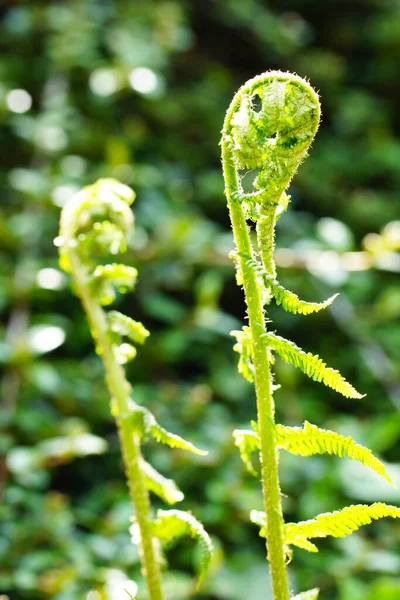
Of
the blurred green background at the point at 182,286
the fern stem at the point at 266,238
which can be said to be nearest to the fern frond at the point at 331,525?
the fern stem at the point at 266,238

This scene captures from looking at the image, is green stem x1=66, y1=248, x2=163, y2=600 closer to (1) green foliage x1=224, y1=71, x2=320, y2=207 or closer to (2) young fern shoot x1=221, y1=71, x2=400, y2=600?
(2) young fern shoot x1=221, y1=71, x2=400, y2=600

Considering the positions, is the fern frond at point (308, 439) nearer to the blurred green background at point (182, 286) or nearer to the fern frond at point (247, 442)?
the fern frond at point (247, 442)

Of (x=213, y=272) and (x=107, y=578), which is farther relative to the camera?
(x=213, y=272)

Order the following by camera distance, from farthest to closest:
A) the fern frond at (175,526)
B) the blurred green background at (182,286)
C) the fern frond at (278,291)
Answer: the blurred green background at (182,286) < the fern frond at (175,526) < the fern frond at (278,291)

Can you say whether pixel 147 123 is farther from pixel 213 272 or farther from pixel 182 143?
pixel 213 272

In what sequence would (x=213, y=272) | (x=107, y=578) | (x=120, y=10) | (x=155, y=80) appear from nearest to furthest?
(x=107, y=578)
(x=213, y=272)
(x=155, y=80)
(x=120, y=10)

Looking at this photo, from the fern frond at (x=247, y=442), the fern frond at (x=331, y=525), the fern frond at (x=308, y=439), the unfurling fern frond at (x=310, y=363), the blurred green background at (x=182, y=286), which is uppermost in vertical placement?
the blurred green background at (x=182, y=286)

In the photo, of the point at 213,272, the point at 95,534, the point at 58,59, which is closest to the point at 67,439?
the point at 95,534

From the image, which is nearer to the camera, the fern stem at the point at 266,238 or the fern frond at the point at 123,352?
the fern stem at the point at 266,238
